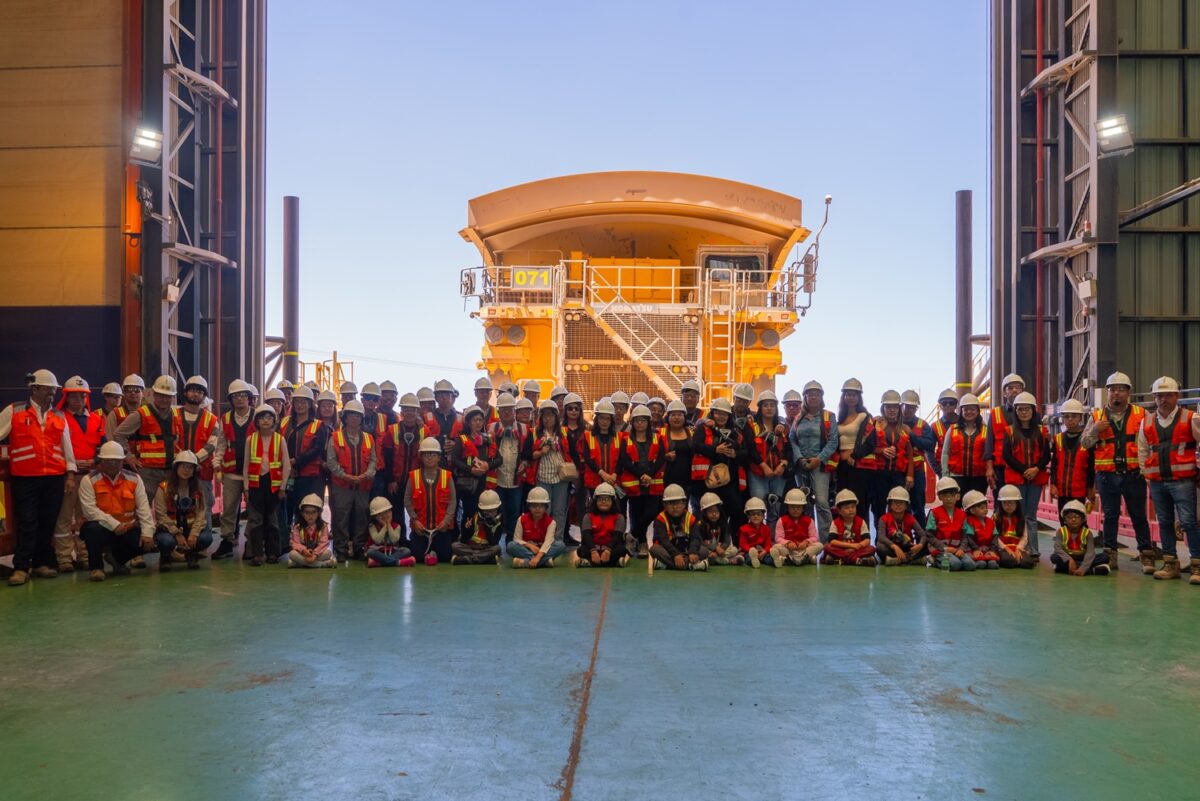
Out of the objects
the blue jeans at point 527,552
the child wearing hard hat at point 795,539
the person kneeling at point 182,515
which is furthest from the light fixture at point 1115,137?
the person kneeling at point 182,515

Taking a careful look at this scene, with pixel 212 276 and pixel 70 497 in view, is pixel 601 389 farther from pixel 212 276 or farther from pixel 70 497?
pixel 70 497

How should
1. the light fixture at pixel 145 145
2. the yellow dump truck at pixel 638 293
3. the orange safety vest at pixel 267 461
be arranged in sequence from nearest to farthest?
the orange safety vest at pixel 267 461
the light fixture at pixel 145 145
the yellow dump truck at pixel 638 293

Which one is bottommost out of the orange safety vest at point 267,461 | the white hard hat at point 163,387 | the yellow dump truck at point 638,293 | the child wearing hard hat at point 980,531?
the child wearing hard hat at point 980,531

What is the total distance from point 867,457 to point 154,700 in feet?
22.8

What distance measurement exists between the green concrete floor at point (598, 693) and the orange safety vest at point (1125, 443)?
138 centimetres

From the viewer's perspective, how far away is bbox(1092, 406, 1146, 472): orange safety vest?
8.67 m

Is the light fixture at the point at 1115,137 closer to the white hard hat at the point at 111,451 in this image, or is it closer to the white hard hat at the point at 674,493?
the white hard hat at the point at 674,493

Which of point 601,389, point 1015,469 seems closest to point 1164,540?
point 1015,469

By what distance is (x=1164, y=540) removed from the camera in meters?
8.54

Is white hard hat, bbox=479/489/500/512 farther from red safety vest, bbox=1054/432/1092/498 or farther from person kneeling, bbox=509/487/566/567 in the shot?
red safety vest, bbox=1054/432/1092/498

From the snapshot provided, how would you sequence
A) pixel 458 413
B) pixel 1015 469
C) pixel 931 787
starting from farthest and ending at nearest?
1. pixel 458 413
2. pixel 1015 469
3. pixel 931 787

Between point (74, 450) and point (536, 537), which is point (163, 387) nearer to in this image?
point (74, 450)

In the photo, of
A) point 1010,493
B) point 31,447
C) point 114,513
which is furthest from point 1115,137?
point 31,447

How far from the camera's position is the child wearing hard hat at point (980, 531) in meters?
9.08
